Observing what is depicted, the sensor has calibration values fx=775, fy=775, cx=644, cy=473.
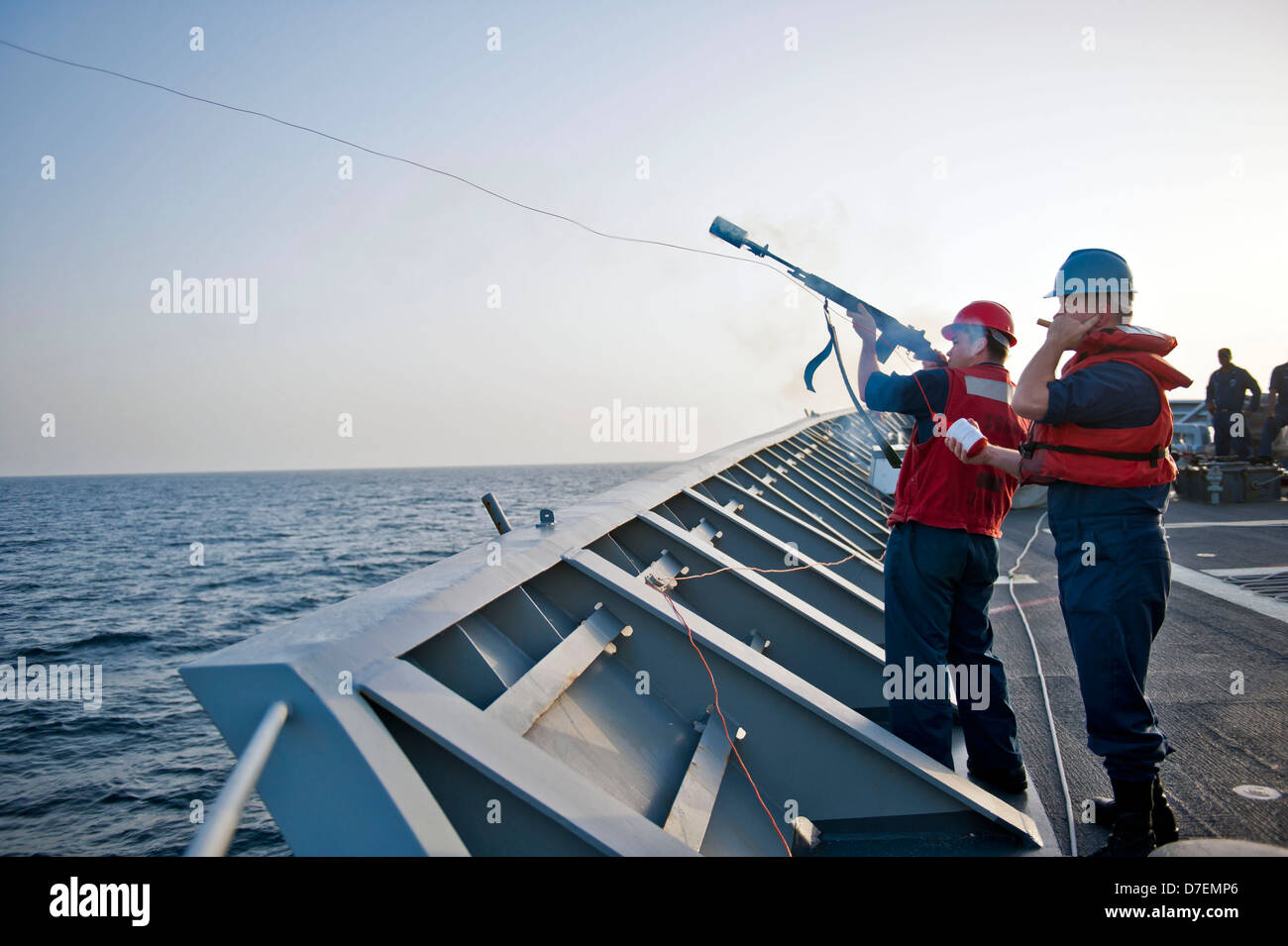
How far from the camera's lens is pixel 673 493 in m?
5.14

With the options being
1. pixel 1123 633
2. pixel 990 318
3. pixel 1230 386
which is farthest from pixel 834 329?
pixel 1230 386

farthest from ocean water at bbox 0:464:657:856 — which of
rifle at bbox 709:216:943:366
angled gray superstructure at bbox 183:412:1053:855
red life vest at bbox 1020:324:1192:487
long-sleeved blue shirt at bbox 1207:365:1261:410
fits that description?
long-sleeved blue shirt at bbox 1207:365:1261:410

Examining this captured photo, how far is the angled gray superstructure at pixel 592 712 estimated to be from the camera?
5.27ft

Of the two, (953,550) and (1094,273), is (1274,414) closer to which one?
(1094,273)

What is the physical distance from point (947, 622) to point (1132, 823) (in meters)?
0.88

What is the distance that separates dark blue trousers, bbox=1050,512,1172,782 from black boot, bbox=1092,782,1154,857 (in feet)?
0.13

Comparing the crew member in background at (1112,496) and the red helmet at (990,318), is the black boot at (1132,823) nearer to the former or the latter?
the crew member in background at (1112,496)

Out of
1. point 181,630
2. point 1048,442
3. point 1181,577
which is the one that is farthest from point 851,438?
point 181,630

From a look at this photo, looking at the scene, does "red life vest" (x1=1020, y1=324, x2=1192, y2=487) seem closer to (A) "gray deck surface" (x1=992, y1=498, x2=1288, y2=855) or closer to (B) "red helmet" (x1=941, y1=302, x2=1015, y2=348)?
(B) "red helmet" (x1=941, y1=302, x2=1015, y2=348)

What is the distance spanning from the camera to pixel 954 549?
311cm

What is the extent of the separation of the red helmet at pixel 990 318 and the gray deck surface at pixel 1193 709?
200 cm

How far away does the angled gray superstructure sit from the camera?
5.27 feet
